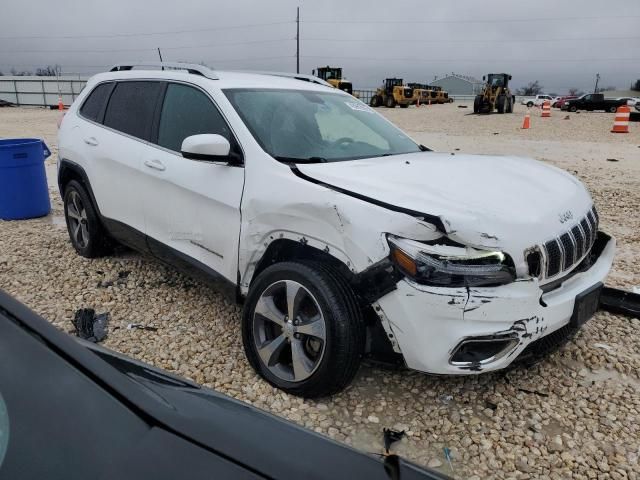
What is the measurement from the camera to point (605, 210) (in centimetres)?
692

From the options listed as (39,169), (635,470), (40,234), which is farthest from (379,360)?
(39,169)

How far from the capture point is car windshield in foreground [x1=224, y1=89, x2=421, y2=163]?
314cm

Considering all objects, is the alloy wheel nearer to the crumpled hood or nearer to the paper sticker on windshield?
the crumpled hood

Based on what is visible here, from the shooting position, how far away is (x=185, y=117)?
3578 millimetres

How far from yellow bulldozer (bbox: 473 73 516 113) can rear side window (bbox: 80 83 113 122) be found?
92.3 ft

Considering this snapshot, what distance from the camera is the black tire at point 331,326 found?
8.10 feet

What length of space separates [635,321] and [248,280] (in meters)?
2.73

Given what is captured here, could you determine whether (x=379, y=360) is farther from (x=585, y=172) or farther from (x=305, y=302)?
(x=585, y=172)

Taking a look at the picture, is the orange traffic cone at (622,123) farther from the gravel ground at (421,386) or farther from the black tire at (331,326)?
the black tire at (331,326)

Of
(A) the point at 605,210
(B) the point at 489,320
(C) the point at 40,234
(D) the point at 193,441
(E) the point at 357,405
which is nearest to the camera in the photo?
(D) the point at 193,441

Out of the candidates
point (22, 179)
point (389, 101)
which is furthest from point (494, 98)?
point (22, 179)

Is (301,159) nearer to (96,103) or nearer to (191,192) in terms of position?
(191,192)

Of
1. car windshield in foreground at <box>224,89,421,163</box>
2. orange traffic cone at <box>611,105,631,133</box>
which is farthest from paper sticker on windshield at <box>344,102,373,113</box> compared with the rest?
orange traffic cone at <box>611,105,631,133</box>

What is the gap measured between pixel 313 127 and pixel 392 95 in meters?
37.7
